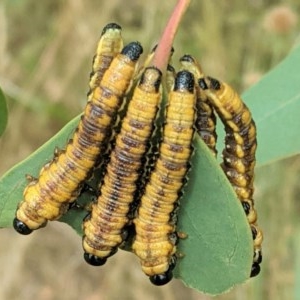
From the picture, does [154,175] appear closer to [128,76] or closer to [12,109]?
[128,76]

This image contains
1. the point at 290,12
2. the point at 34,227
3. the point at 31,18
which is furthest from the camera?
the point at 31,18

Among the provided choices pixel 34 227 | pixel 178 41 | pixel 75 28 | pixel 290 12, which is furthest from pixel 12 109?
pixel 34 227

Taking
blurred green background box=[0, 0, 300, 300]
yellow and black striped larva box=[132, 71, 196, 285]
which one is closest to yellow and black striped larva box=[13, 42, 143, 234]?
yellow and black striped larva box=[132, 71, 196, 285]

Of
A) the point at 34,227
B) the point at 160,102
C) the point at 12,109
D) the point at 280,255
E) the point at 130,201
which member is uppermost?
the point at 160,102

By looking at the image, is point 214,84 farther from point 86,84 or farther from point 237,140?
point 86,84

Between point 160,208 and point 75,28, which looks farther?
point 75,28

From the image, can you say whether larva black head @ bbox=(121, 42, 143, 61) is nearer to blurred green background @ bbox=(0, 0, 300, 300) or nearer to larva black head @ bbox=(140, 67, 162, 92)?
larva black head @ bbox=(140, 67, 162, 92)

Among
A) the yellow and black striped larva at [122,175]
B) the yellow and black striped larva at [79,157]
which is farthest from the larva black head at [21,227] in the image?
the yellow and black striped larva at [122,175]

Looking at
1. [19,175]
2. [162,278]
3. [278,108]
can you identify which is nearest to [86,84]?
[278,108]
